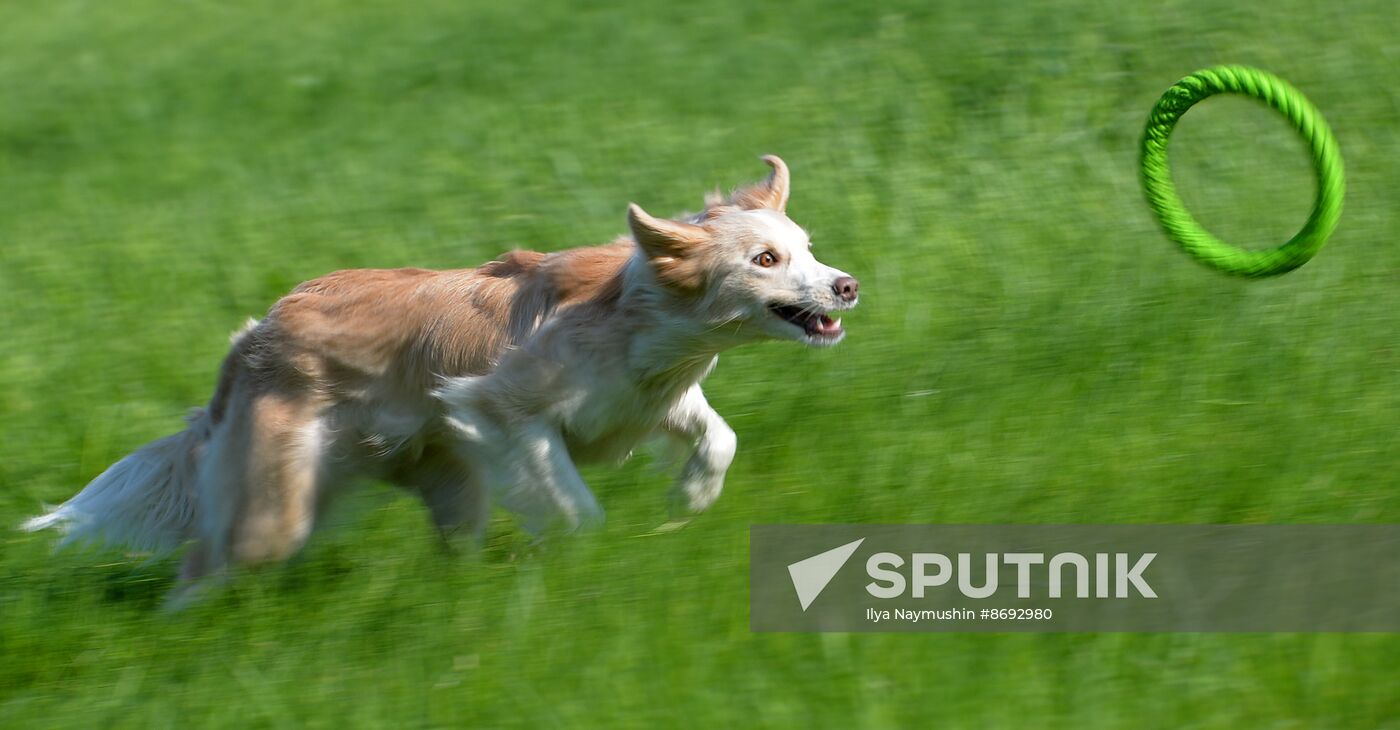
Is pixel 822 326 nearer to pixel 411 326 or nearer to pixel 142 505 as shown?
pixel 411 326

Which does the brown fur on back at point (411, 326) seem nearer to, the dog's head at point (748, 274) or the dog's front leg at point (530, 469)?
the dog's front leg at point (530, 469)

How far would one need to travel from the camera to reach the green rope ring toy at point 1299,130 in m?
7.11

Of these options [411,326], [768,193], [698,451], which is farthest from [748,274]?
[411,326]

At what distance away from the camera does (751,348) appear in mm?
8617

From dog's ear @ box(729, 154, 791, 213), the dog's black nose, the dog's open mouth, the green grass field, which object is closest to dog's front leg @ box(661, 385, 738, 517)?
the green grass field

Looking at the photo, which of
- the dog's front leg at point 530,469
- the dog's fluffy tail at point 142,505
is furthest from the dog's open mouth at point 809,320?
the dog's fluffy tail at point 142,505

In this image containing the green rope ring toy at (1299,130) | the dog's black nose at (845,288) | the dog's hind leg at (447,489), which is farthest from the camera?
the green rope ring toy at (1299,130)

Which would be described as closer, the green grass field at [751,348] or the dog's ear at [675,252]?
the green grass field at [751,348]

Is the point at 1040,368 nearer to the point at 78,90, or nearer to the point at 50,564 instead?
the point at 50,564

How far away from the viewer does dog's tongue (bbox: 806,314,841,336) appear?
619 centimetres

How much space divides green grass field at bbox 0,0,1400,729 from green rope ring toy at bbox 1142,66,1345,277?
0.36 metres

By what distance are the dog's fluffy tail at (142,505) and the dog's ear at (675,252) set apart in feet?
7.44

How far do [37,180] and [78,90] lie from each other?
191 centimetres

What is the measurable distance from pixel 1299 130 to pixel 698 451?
3.08m
